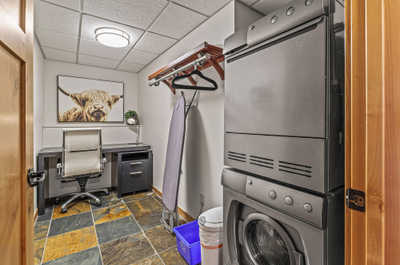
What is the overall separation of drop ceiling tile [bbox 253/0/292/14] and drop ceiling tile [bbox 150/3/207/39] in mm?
562

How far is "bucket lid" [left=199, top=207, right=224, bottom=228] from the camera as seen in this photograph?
4.58 ft

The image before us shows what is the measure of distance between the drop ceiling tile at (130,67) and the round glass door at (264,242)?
338cm

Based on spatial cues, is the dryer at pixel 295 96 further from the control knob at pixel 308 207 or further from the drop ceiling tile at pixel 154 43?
the drop ceiling tile at pixel 154 43

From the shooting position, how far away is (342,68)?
82 centimetres

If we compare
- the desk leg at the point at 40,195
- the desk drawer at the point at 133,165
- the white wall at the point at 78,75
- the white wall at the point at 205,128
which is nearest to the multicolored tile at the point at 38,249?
the desk leg at the point at 40,195

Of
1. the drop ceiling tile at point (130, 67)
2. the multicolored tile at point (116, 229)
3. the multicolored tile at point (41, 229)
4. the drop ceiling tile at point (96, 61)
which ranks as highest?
the drop ceiling tile at point (130, 67)

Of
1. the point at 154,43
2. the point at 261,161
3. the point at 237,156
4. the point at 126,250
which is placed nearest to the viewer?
the point at 261,161

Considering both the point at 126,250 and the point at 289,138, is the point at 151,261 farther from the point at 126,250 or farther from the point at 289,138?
the point at 289,138

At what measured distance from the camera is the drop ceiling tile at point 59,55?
2868 millimetres

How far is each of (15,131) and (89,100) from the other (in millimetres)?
3273

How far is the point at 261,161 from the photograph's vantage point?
39.7 inches

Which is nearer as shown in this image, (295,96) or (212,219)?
(295,96)

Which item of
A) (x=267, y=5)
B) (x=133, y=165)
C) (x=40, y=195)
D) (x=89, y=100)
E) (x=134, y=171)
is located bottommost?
(x=40, y=195)

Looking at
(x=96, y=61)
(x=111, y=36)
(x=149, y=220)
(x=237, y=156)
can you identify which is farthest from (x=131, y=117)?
(x=237, y=156)
